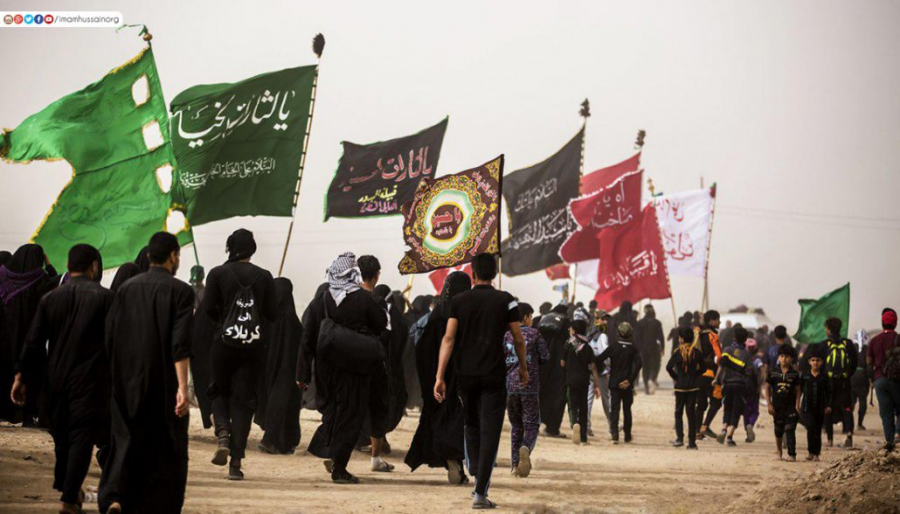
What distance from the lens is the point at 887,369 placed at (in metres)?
14.0

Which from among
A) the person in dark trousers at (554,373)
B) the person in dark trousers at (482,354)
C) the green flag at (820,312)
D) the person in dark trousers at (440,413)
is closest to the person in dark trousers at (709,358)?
the person in dark trousers at (554,373)

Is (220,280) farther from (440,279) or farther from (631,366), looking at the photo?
(440,279)

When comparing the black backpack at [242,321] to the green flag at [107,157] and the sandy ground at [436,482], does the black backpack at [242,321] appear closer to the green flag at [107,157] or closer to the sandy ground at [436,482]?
the sandy ground at [436,482]

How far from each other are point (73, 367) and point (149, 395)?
64 cm

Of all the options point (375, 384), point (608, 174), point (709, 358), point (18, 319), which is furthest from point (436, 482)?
point (608, 174)

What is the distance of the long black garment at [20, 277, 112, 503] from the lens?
20.7 ft

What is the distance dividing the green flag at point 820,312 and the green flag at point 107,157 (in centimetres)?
1327

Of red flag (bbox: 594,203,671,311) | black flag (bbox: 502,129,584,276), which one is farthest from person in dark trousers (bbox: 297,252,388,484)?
red flag (bbox: 594,203,671,311)

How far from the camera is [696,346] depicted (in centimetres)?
1507

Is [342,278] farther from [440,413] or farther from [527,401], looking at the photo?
[527,401]

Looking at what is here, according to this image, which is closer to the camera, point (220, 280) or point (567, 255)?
point (220, 280)

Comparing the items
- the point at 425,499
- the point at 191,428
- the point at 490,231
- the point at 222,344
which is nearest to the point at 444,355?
the point at 425,499

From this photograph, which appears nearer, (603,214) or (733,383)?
(733,383)

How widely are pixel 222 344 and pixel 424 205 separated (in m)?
4.66
